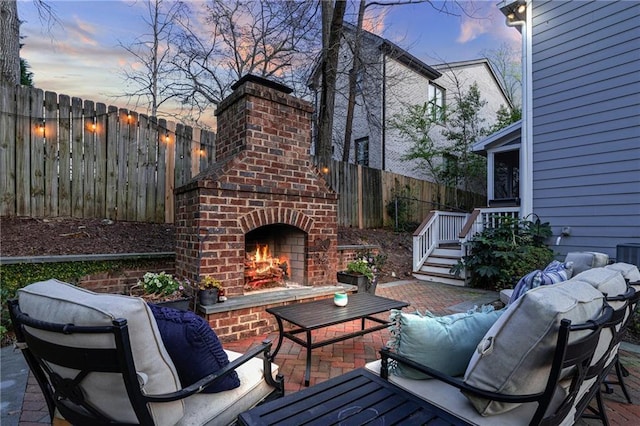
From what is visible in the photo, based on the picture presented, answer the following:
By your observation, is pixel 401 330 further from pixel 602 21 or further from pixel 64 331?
pixel 602 21

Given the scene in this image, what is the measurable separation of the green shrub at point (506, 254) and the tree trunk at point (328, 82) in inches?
141

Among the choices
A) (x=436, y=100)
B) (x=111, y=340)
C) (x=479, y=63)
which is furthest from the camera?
(x=479, y=63)

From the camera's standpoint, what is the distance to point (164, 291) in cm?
338

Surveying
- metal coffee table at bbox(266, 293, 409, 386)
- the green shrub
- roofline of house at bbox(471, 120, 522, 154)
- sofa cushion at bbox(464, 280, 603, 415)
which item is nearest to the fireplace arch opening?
metal coffee table at bbox(266, 293, 409, 386)

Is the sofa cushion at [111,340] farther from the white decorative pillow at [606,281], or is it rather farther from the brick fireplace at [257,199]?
the brick fireplace at [257,199]

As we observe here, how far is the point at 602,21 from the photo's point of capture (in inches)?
208

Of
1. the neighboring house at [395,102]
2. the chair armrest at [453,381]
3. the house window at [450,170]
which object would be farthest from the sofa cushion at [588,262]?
the house window at [450,170]

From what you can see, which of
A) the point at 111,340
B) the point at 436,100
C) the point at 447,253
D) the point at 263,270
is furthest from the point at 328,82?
Result: the point at 436,100

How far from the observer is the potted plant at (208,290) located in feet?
10.9

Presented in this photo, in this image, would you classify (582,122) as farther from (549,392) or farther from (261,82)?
(549,392)

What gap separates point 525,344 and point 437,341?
0.44 meters

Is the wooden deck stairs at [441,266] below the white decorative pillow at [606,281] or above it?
below

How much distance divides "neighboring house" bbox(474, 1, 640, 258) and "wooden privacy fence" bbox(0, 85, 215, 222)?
21.3 ft

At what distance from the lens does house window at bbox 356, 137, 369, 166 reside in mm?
11916
